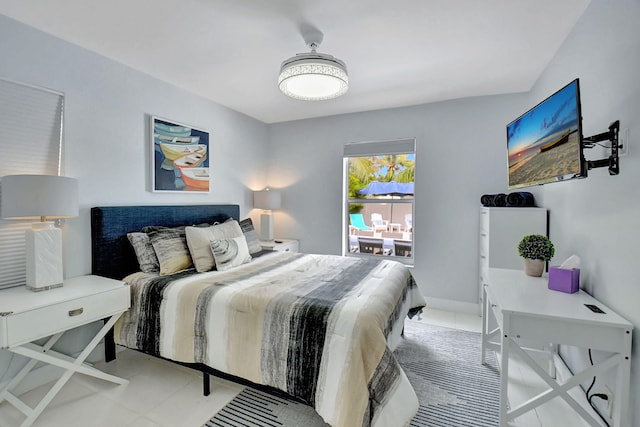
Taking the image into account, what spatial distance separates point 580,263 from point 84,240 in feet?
11.5

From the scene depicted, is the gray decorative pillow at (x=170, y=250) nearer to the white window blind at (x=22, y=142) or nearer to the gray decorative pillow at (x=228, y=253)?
the gray decorative pillow at (x=228, y=253)

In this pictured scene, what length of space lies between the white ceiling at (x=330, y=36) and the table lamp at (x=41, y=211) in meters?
1.07

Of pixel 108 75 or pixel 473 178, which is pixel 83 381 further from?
pixel 473 178

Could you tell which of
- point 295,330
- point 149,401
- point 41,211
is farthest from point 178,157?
point 295,330

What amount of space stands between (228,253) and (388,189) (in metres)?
2.27

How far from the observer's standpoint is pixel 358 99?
344 cm

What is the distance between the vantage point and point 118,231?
8.09ft

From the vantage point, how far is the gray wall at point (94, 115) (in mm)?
2025

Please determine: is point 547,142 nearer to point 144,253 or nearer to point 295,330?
point 295,330

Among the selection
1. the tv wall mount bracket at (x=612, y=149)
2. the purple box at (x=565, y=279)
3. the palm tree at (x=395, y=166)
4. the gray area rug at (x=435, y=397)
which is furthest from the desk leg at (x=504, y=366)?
the palm tree at (x=395, y=166)

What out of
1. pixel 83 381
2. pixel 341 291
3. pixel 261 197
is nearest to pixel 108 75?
pixel 261 197

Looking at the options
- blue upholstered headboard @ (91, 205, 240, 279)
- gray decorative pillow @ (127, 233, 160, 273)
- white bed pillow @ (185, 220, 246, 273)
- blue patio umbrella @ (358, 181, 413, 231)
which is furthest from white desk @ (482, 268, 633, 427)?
blue upholstered headboard @ (91, 205, 240, 279)

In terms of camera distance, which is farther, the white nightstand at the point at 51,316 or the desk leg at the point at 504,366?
the white nightstand at the point at 51,316

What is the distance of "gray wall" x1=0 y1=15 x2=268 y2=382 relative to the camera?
2.03 m
